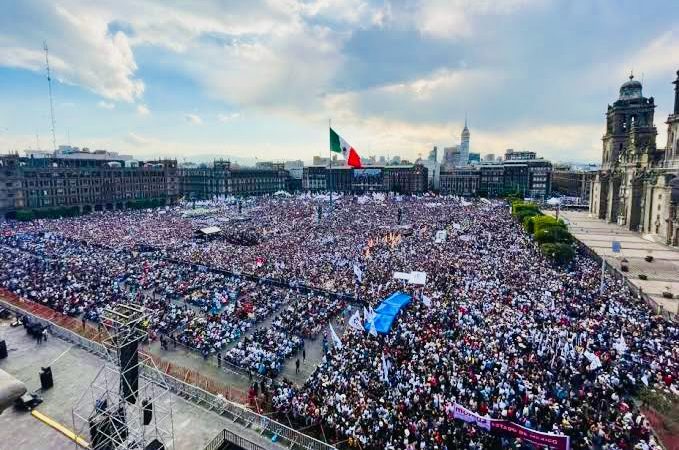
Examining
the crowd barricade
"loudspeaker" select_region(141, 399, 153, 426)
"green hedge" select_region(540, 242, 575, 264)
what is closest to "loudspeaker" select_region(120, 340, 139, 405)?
"loudspeaker" select_region(141, 399, 153, 426)

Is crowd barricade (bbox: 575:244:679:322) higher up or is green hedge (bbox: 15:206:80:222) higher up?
green hedge (bbox: 15:206:80:222)

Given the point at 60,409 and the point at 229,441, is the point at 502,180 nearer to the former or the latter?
the point at 229,441

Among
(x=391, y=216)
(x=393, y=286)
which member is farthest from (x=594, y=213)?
(x=393, y=286)

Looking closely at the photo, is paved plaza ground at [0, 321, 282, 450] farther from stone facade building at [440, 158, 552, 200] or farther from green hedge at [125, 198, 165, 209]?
stone facade building at [440, 158, 552, 200]

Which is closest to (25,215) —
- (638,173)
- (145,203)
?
(145,203)

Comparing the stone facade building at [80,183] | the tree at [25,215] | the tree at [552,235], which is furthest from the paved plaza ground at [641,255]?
the stone facade building at [80,183]

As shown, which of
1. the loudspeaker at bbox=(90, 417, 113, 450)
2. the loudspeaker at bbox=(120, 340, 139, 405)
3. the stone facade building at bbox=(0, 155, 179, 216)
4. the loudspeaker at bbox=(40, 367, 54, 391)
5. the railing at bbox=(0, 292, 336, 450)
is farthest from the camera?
the stone facade building at bbox=(0, 155, 179, 216)

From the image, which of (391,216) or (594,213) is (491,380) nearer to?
(391,216)
